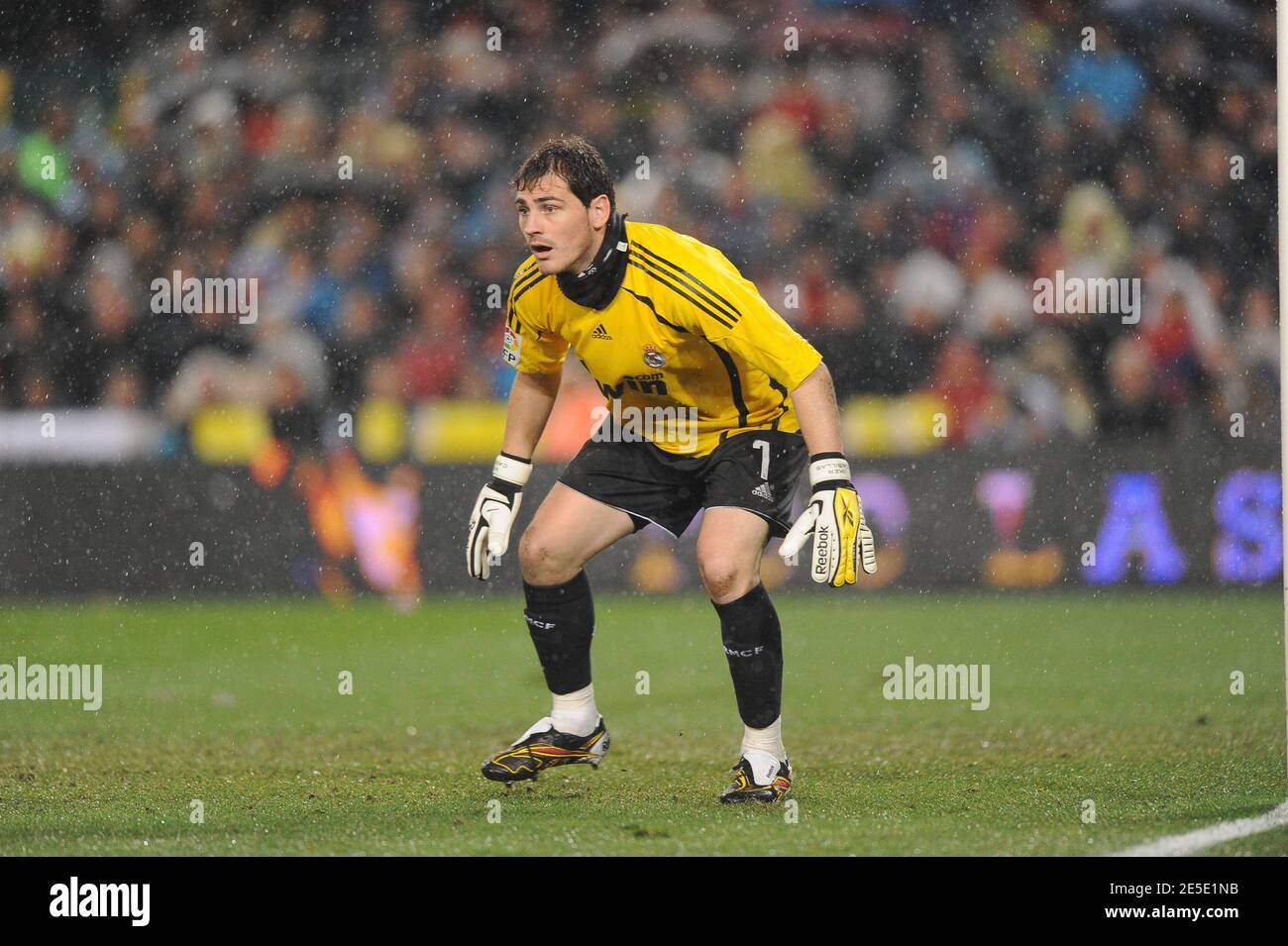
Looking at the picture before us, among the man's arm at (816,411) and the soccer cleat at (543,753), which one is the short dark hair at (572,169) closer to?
the man's arm at (816,411)

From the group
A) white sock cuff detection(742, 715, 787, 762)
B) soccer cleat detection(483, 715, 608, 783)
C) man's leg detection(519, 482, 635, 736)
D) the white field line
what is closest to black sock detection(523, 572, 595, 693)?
man's leg detection(519, 482, 635, 736)

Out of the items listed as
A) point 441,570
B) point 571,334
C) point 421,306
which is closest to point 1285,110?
point 571,334

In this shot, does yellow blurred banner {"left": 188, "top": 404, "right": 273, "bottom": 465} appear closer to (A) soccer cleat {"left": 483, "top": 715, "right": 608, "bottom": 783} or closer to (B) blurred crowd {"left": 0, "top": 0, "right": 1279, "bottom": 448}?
(B) blurred crowd {"left": 0, "top": 0, "right": 1279, "bottom": 448}

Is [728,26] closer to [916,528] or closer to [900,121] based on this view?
[900,121]

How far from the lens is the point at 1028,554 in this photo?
9.20 m

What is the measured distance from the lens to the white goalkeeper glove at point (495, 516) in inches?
187

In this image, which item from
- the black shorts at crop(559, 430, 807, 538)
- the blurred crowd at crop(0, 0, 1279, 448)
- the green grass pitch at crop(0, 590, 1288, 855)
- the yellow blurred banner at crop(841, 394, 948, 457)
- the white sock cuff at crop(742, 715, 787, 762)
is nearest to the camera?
the green grass pitch at crop(0, 590, 1288, 855)

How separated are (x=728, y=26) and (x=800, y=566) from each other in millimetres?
4617

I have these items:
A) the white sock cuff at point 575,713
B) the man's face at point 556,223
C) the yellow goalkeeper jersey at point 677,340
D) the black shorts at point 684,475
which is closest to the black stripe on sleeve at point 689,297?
the yellow goalkeeper jersey at point 677,340

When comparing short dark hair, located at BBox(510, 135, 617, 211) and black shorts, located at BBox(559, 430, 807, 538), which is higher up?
short dark hair, located at BBox(510, 135, 617, 211)

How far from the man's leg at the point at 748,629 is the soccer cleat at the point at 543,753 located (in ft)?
1.72

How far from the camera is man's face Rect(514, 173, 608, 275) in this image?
432 cm

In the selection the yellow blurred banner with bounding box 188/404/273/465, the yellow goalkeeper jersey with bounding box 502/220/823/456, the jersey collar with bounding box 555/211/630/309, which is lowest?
the yellow goalkeeper jersey with bounding box 502/220/823/456

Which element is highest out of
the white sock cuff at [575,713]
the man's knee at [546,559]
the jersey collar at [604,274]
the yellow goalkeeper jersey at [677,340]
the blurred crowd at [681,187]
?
the blurred crowd at [681,187]
